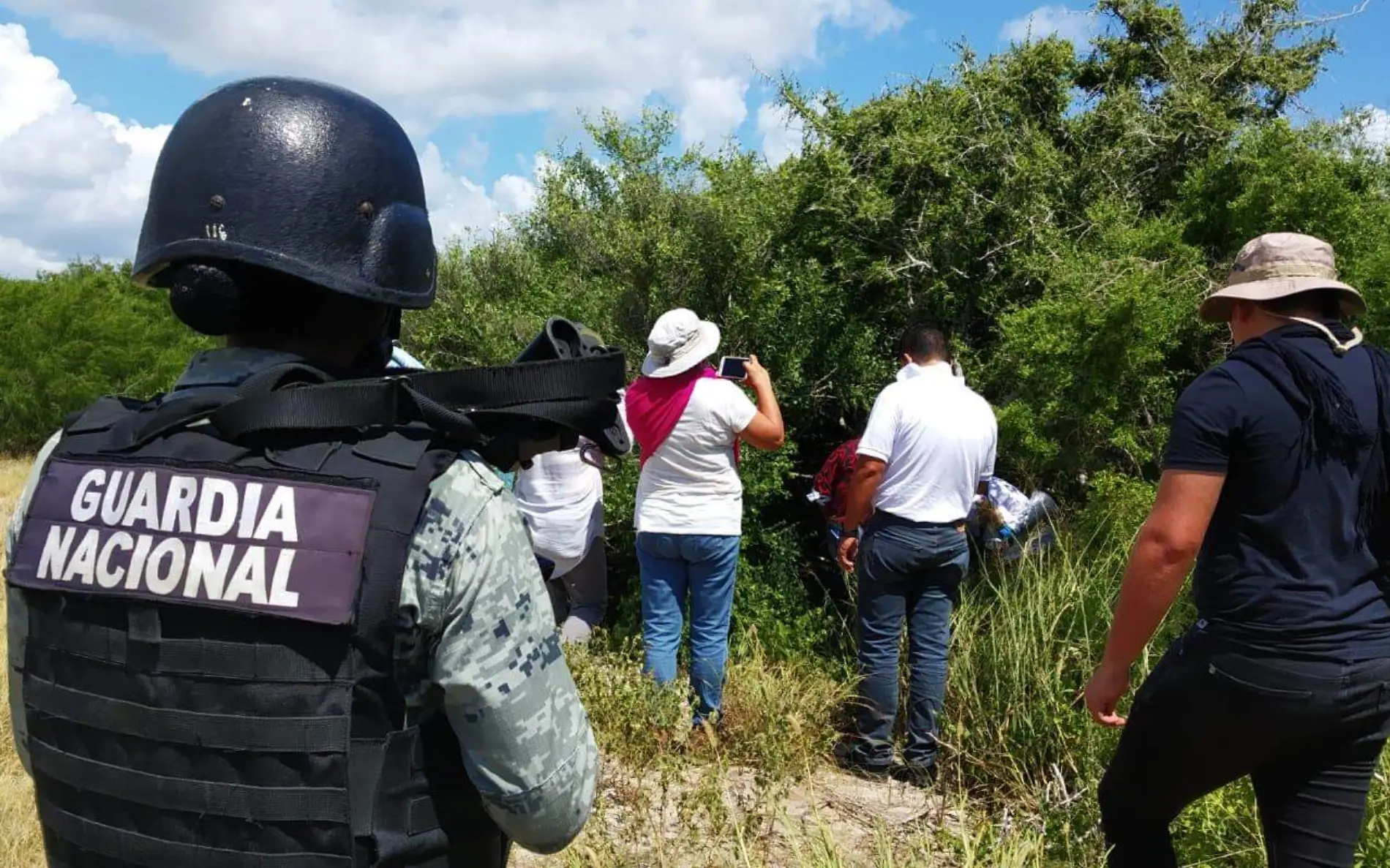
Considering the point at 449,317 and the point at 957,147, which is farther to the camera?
the point at 449,317

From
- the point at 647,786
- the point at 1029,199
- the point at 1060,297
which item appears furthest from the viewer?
the point at 1029,199

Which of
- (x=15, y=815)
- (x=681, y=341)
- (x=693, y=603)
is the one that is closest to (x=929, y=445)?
(x=681, y=341)

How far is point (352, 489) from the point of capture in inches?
49.3

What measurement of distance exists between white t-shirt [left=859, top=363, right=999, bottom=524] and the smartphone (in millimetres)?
634

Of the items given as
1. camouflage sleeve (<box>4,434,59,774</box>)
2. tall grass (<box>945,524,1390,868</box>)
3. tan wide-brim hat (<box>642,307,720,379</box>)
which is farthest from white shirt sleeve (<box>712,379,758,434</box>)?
camouflage sleeve (<box>4,434,59,774</box>)

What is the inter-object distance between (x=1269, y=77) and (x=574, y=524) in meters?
5.83

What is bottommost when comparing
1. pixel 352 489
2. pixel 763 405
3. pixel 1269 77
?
pixel 352 489

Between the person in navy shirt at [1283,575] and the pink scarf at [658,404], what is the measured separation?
2.22 meters

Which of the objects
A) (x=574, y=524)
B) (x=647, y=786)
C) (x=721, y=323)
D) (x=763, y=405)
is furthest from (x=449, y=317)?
(x=647, y=786)

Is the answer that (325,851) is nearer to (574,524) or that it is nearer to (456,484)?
(456,484)

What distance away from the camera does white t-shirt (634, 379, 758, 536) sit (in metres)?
4.26

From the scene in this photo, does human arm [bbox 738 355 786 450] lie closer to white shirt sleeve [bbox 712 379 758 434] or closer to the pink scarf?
white shirt sleeve [bbox 712 379 758 434]

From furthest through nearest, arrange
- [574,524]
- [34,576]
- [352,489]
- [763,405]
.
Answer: [574,524], [763,405], [34,576], [352,489]

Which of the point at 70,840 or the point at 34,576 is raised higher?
the point at 34,576
